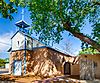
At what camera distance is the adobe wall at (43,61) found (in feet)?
79.5

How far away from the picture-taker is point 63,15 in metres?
18.0

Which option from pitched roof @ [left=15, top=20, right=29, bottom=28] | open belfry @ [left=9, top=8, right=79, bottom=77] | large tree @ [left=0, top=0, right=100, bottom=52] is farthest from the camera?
pitched roof @ [left=15, top=20, right=29, bottom=28]

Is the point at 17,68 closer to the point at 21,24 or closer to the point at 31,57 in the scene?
the point at 31,57

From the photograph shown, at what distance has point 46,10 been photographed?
18.2m

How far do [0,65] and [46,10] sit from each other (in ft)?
97.3

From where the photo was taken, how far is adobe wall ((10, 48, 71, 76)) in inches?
953

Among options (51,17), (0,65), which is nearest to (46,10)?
(51,17)

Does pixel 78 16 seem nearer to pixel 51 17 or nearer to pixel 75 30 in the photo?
pixel 75 30

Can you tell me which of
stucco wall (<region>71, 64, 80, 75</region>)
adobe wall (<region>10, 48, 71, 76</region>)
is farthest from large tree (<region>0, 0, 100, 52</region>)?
stucco wall (<region>71, 64, 80, 75</region>)

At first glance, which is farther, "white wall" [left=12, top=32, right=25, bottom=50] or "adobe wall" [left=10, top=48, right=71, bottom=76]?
"white wall" [left=12, top=32, right=25, bottom=50]

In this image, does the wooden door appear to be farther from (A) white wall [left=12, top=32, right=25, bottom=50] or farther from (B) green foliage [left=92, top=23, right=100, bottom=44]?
(B) green foliage [left=92, top=23, right=100, bottom=44]

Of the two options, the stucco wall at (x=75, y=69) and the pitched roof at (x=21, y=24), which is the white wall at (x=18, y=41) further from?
the stucco wall at (x=75, y=69)

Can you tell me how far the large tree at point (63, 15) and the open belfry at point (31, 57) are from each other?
16.7ft

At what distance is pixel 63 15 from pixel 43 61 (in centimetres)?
859
